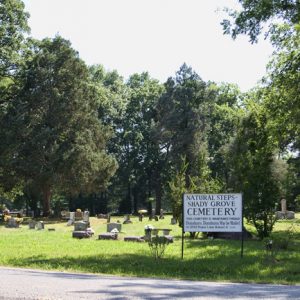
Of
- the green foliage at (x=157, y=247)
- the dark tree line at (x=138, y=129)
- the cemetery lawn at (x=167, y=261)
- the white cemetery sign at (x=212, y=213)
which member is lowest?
the cemetery lawn at (x=167, y=261)

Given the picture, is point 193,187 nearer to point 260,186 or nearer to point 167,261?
point 260,186

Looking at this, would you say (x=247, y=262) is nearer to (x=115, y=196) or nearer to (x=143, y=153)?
(x=143, y=153)

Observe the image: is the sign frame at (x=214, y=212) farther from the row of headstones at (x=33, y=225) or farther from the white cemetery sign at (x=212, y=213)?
the row of headstones at (x=33, y=225)

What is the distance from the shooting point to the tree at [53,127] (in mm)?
47125

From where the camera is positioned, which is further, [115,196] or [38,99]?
[115,196]

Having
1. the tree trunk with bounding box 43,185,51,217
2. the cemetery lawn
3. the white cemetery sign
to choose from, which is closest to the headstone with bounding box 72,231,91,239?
the cemetery lawn

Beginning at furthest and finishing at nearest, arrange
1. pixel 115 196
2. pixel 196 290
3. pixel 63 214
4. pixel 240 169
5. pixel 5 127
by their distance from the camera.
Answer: pixel 115 196
pixel 63 214
pixel 5 127
pixel 240 169
pixel 196 290

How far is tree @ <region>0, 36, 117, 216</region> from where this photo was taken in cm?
4712

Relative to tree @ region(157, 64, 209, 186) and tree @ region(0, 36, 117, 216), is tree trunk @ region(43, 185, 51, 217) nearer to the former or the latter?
tree @ region(0, 36, 117, 216)

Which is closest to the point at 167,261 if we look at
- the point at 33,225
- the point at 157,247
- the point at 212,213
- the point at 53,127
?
the point at 157,247

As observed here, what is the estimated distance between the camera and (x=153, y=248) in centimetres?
1650

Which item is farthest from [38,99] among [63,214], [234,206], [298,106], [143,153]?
[234,206]

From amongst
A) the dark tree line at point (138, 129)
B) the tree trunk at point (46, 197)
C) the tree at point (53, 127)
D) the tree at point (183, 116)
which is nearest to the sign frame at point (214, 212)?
Answer: the dark tree line at point (138, 129)

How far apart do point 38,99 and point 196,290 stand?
136 feet
